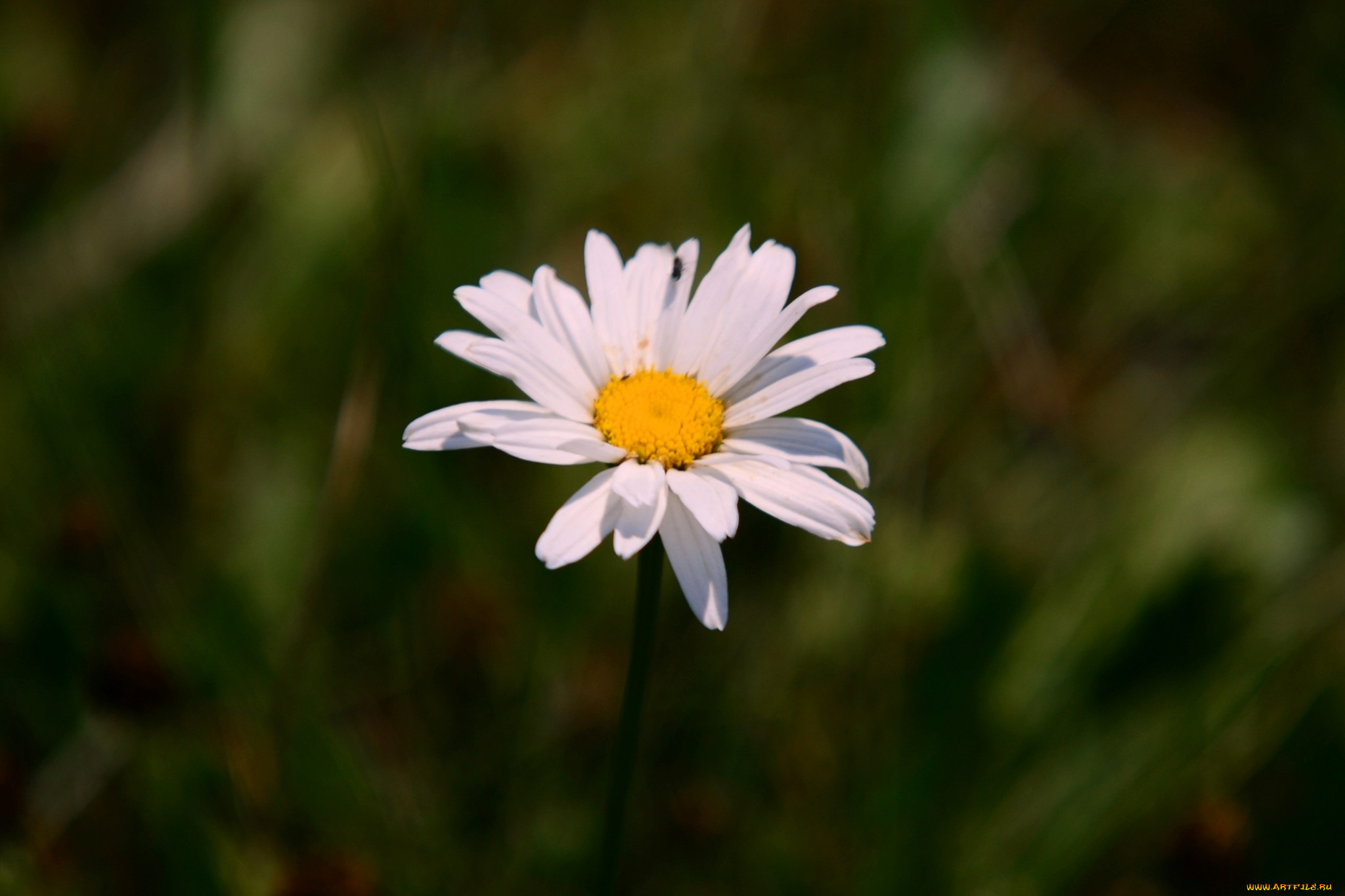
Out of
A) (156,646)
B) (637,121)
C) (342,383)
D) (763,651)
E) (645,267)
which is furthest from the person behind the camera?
(637,121)

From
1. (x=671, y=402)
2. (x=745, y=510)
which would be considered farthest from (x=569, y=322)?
(x=745, y=510)

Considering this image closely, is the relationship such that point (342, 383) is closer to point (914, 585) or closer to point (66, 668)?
point (66, 668)

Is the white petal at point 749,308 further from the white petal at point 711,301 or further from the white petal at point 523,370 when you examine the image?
the white petal at point 523,370

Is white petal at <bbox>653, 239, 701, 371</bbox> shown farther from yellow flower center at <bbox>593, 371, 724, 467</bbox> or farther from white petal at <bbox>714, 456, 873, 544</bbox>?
white petal at <bbox>714, 456, 873, 544</bbox>

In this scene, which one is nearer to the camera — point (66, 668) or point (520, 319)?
point (520, 319)

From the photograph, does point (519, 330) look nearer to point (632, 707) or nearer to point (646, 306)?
point (646, 306)

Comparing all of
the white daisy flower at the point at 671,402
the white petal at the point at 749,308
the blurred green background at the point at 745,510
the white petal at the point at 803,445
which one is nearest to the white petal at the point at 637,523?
the white daisy flower at the point at 671,402

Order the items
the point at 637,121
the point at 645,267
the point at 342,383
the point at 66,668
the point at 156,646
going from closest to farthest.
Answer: the point at 645,267 < the point at 156,646 < the point at 66,668 < the point at 342,383 < the point at 637,121

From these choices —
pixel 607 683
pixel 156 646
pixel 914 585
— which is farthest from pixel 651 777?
pixel 156 646
